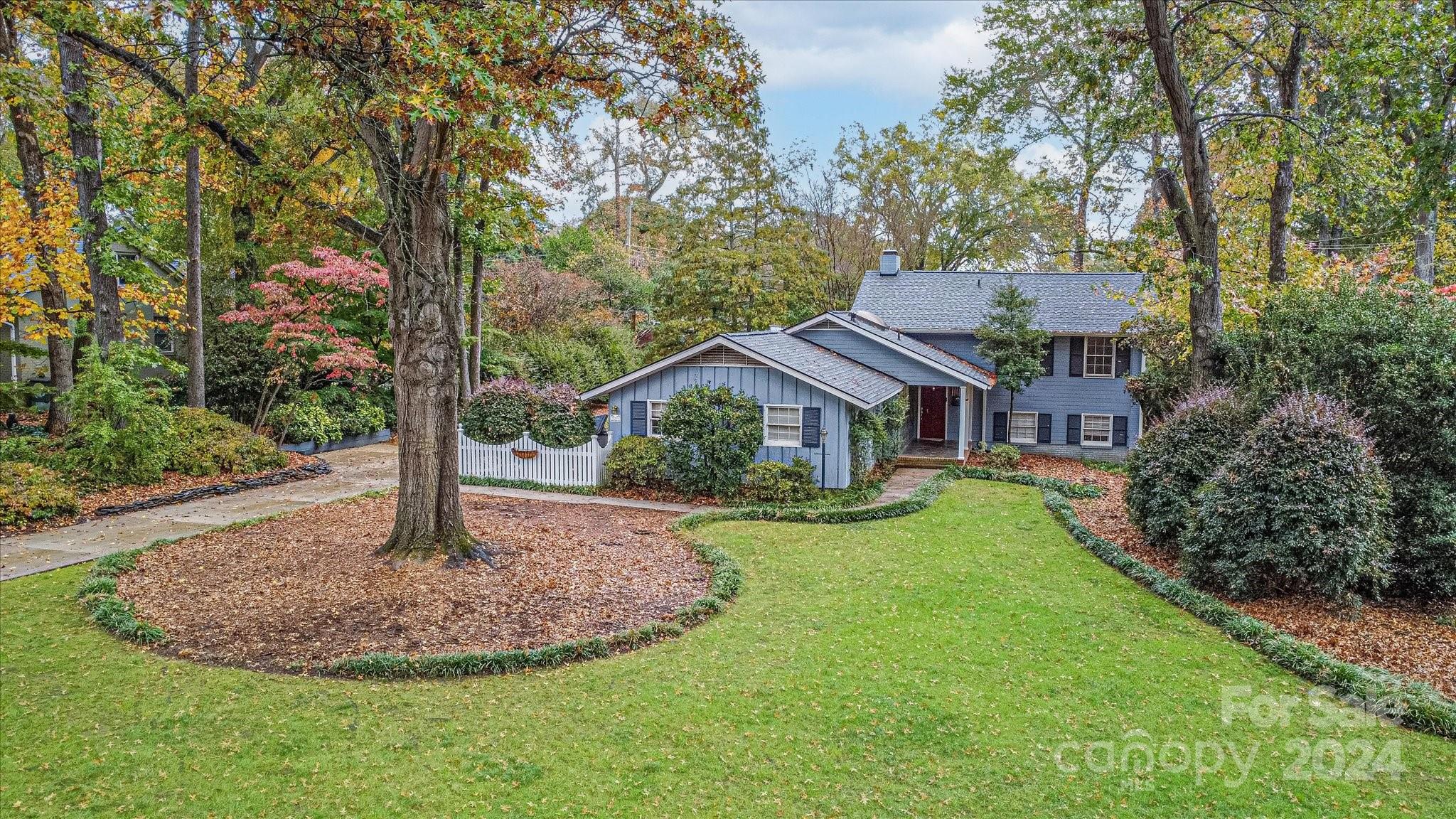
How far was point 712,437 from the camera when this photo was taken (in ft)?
47.4

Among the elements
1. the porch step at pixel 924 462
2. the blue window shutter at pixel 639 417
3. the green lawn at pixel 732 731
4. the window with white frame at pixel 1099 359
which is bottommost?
the green lawn at pixel 732 731

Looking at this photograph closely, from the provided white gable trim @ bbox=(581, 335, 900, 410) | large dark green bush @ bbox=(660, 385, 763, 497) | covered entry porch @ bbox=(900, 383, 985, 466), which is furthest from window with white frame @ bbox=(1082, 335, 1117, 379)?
large dark green bush @ bbox=(660, 385, 763, 497)

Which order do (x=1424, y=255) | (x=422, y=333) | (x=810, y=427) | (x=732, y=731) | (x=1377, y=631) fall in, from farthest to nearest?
(x=1424, y=255) → (x=810, y=427) → (x=422, y=333) → (x=1377, y=631) → (x=732, y=731)

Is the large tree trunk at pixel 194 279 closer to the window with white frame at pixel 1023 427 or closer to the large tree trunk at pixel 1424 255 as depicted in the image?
the window with white frame at pixel 1023 427

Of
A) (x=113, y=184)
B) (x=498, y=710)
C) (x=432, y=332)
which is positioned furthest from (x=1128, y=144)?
(x=113, y=184)

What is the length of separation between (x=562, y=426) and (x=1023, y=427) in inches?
552

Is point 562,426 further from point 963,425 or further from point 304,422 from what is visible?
point 963,425

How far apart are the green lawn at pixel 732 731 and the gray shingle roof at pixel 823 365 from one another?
7360 millimetres

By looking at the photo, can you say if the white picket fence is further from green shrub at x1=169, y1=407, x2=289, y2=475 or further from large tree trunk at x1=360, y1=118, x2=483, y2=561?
large tree trunk at x1=360, y1=118, x2=483, y2=561

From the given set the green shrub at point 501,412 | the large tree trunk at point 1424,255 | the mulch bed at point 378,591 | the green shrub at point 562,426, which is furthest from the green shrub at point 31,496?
the large tree trunk at point 1424,255

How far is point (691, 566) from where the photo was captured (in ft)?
32.9

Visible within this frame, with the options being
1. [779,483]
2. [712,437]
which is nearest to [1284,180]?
[779,483]

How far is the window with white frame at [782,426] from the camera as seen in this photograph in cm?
1491

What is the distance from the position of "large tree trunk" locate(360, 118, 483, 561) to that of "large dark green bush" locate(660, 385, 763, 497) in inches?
226
